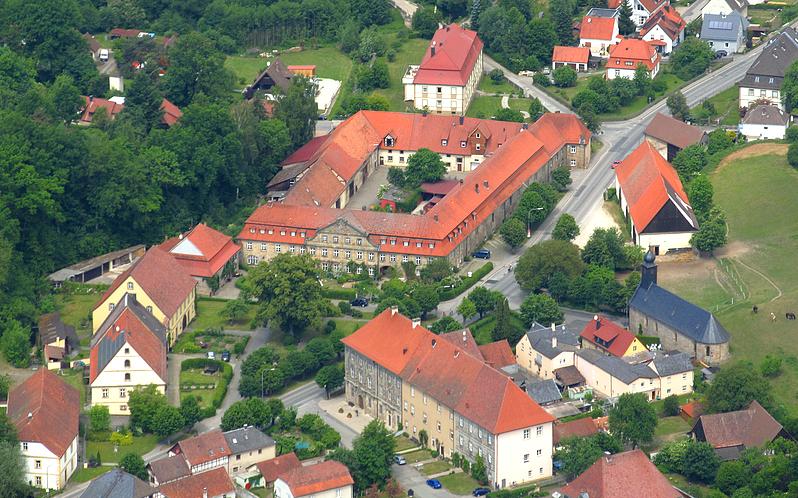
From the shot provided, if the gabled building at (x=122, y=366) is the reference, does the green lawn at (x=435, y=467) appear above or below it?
below

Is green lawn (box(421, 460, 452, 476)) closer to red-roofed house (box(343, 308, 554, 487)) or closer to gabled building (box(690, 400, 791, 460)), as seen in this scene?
red-roofed house (box(343, 308, 554, 487))

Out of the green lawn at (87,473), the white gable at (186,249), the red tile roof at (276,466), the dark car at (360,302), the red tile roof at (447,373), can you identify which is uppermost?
the red tile roof at (447,373)

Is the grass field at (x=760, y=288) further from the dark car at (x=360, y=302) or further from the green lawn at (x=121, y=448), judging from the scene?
the green lawn at (x=121, y=448)

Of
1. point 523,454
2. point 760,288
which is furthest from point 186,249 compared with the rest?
point 760,288

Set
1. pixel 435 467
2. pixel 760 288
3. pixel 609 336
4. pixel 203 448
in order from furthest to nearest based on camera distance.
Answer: pixel 760 288 → pixel 609 336 → pixel 435 467 → pixel 203 448

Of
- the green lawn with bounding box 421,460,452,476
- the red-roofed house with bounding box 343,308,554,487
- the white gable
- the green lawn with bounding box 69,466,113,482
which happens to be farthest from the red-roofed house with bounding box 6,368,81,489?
the white gable

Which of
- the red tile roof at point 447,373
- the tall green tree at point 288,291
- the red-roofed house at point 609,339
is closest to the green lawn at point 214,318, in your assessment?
the tall green tree at point 288,291

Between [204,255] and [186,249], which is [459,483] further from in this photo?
[186,249]
